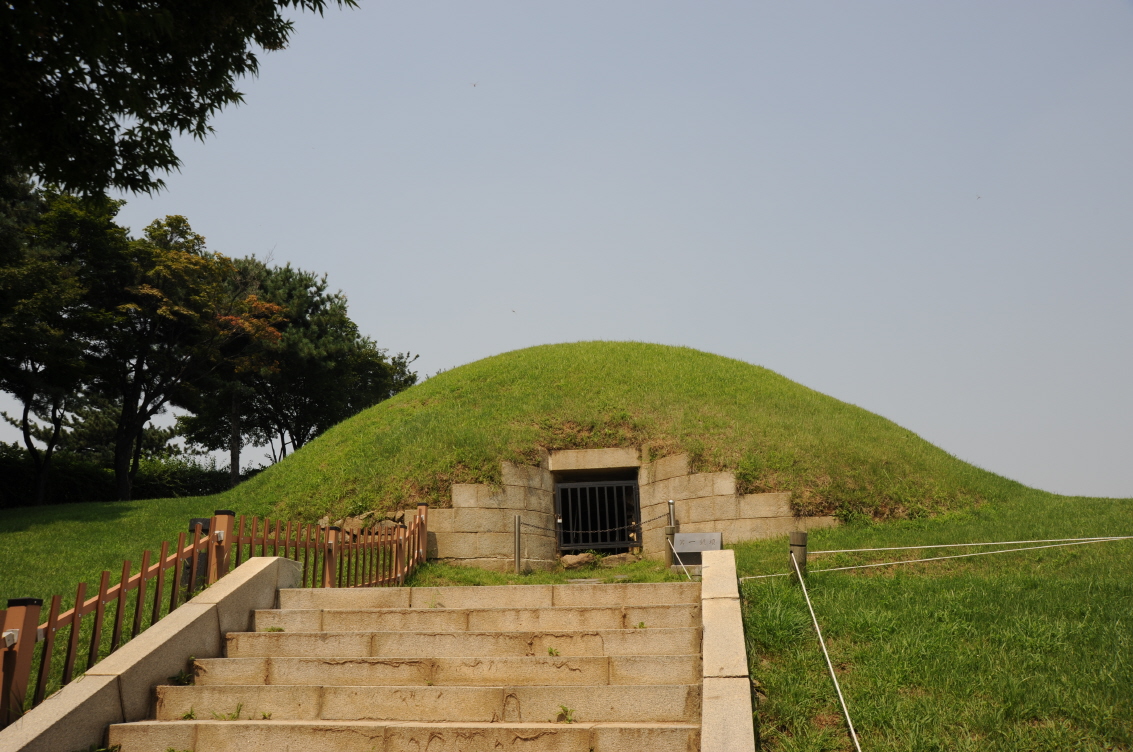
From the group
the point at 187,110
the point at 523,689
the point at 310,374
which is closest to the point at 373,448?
the point at 187,110

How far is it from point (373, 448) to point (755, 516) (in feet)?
26.4

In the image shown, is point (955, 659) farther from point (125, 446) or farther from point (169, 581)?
point (125, 446)

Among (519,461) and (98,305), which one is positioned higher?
(98,305)

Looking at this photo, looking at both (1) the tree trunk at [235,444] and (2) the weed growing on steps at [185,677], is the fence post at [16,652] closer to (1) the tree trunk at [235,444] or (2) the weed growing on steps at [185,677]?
(2) the weed growing on steps at [185,677]

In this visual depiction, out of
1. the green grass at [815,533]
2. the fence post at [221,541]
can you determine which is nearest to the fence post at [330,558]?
the fence post at [221,541]

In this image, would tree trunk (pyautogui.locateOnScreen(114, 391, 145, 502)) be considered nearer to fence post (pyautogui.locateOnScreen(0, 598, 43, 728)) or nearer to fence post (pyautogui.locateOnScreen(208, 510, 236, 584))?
fence post (pyautogui.locateOnScreen(208, 510, 236, 584))

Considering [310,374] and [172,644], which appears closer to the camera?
[172,644]

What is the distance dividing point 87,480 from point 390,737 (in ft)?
89.6

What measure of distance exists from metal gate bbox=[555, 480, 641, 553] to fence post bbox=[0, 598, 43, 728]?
11155 mm

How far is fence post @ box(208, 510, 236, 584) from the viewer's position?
7172 mm

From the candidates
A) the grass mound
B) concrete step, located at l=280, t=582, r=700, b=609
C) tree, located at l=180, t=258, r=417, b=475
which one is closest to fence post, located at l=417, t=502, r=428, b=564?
the grass mound

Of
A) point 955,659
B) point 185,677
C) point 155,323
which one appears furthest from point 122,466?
point 955,659

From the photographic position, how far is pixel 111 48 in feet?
23.8

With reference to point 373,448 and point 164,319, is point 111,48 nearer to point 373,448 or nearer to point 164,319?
point 373,448
